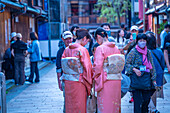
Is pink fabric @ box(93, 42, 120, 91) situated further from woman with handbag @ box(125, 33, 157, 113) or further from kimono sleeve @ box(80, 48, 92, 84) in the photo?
woman with handbag @ box(125, 33, 157, 113)

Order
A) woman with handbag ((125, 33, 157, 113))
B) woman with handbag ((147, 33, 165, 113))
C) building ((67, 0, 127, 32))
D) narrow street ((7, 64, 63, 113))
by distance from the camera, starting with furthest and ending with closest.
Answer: building ((67, 0, 127, 32)) → narrow street ((7, 64, 63, 113)) → woman with handbag ((147, 33, 165, 113)) → woman with handbag ((125, 33, 157, 113))

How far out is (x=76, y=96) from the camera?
5078 millimetres

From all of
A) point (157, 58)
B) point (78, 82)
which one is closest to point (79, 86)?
point (78, 82)

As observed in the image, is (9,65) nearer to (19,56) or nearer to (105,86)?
(19,56)

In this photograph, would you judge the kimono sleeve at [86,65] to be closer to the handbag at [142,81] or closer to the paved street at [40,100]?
the handbag at [142,81]

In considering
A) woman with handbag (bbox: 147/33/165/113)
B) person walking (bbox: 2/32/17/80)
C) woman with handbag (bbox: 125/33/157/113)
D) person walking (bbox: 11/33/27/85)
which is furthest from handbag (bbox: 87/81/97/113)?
person walking (bbox: 2/32/17/80)

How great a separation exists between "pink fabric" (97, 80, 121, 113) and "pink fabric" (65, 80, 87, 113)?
0.25 meters

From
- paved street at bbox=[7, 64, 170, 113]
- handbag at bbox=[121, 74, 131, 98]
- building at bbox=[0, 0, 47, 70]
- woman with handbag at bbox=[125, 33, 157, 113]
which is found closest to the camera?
handbag at bbox=[121, 74, 131, 98]

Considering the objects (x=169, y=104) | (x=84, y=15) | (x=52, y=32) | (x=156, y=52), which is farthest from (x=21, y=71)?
(x=84, y=15)

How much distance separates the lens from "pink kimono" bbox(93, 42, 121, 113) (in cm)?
495

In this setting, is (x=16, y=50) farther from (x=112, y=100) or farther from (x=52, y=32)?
(x=52, y=32)

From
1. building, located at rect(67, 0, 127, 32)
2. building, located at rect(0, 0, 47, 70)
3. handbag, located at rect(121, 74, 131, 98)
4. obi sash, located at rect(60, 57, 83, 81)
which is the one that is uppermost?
building, located at rect(67, 0, 127, 32)

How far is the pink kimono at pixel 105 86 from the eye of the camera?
495 centimetres

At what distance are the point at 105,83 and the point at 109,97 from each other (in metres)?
0.24
